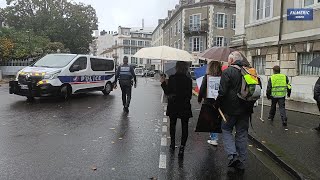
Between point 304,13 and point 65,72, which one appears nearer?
point 304,13

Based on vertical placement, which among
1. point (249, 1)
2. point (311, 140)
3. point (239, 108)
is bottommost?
point (311, 140)

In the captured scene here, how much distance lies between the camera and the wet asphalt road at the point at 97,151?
5293mm

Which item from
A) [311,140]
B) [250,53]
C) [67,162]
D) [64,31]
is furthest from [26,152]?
[64,31]

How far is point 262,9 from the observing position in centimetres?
1670

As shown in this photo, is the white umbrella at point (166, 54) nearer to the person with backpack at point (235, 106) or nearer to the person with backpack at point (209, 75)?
the person with backpack at point (209, 75)

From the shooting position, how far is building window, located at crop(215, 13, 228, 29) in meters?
51.8

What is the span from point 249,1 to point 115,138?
41.7ft

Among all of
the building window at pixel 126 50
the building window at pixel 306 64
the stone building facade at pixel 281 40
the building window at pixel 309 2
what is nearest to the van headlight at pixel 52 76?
the stone building facade at pixel 281 40

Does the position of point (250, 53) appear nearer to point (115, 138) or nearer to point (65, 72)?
point (65, 72)

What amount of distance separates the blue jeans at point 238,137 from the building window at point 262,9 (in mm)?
11371

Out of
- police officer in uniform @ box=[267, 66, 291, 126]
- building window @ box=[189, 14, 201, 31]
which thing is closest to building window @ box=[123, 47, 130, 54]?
building window @ box=[189, 14, 201, 31]

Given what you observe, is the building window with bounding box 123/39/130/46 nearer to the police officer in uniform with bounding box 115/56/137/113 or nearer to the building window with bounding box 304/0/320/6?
the building window with bounding box 304/0/320/6

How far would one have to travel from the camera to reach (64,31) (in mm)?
53938

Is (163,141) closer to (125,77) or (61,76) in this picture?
(125,77)
